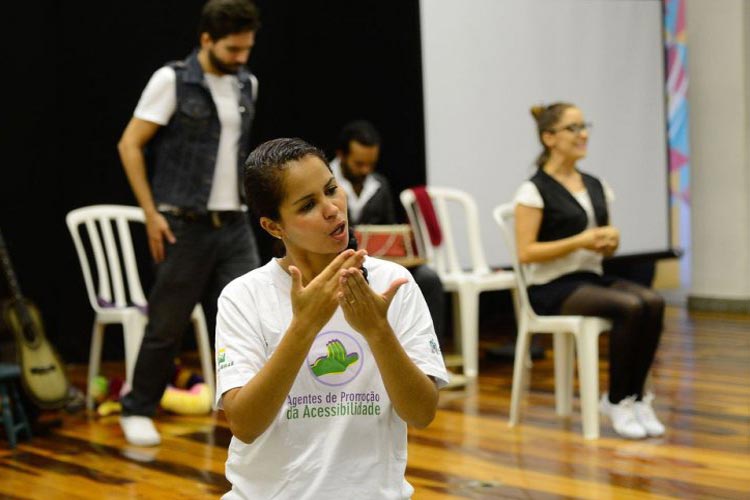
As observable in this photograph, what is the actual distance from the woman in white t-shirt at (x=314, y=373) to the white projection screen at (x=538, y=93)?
414 centimetres

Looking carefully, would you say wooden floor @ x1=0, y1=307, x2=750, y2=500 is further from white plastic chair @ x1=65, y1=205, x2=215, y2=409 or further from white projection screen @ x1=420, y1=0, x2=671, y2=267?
white projection screen @ x1=420, y1=0, x2=671, y2=267

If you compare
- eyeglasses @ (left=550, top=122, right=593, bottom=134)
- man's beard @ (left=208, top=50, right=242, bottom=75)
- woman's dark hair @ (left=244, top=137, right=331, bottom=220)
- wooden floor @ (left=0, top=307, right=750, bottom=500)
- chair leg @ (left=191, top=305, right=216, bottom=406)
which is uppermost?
man's beard @ (left=208, top=50, right=242, bottom=75)

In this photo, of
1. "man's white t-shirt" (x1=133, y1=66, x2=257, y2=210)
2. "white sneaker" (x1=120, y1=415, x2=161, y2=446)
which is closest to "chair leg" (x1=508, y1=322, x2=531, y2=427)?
"man's white t-shirt" (x1=133, y1=66, x2=257, y2=210)

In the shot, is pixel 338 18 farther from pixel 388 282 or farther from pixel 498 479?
pixel 388 282

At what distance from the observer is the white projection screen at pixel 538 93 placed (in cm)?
584

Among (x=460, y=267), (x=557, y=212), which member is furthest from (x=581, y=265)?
(x=460, y=267)

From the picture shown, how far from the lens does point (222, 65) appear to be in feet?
11.7

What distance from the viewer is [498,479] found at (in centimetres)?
319

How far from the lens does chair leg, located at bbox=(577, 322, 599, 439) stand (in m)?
3.70

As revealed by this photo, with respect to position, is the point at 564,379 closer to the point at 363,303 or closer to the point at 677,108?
the point at 363,303

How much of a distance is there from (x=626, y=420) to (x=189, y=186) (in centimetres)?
165

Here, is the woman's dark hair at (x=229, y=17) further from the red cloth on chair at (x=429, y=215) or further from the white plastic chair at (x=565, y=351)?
the red cloth on chair at (x=429, y=215)

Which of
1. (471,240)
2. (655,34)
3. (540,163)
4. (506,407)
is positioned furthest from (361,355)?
(655,34)

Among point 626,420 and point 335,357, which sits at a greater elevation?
point 335,357
